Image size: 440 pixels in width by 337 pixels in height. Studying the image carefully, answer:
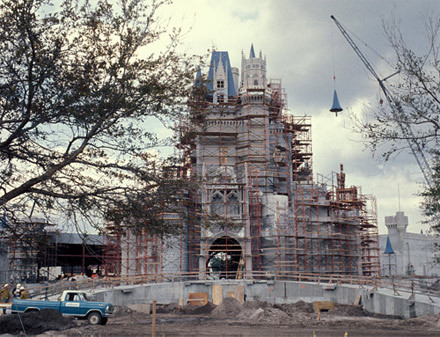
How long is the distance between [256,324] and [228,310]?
663cm

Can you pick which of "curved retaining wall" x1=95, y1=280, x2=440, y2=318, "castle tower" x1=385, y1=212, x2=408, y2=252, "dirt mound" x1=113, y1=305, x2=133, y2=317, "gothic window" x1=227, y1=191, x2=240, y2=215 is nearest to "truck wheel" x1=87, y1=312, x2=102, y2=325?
"dirt mound" x1=113, y1=305, x2=133, y2=317

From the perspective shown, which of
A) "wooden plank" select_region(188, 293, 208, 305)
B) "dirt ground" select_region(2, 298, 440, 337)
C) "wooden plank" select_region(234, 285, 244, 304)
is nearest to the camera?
"dirt ground" select_region(2, 298, 440, 337)

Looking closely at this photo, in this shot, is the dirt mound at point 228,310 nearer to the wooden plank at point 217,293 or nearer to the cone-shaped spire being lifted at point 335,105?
the wooden plank at point 217,293

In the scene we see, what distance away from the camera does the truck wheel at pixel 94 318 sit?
2864cm

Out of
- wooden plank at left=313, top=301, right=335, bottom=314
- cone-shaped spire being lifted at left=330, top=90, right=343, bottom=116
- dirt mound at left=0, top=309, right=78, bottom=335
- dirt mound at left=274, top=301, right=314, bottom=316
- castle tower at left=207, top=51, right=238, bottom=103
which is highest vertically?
castle tower at left=207, top=51, right=238, bottom=103

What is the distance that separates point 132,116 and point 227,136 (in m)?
42.2

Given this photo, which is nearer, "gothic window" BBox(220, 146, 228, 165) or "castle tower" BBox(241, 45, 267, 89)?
"gothic window" BBox(220, 146, 228, 165)

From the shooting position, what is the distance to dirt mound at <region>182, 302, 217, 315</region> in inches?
1535

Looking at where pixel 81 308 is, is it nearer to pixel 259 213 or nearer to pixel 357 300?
pixel 357 300

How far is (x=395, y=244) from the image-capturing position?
286 feet

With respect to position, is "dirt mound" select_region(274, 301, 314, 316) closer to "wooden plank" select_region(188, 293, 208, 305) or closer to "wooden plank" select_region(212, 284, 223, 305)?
"wooden plank" select_region(188, 293, 208, 305)

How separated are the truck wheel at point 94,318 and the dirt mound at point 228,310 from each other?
30.9ft

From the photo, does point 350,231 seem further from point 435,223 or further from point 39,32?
point 39,32

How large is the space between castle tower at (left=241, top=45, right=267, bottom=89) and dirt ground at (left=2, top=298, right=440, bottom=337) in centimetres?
3371
